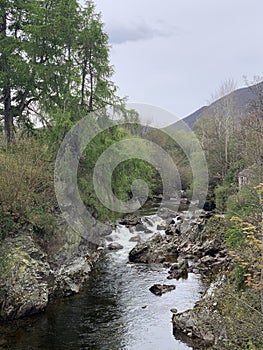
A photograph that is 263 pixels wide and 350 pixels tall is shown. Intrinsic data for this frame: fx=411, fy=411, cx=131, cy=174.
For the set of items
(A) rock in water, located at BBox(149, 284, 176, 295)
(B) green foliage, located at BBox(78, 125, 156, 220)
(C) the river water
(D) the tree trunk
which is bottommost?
(C) the river water

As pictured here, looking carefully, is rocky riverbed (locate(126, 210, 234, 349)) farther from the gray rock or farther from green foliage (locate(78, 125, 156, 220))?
green foliage (locate(78, 125, 156, 220))

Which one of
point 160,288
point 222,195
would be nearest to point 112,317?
point 160,288

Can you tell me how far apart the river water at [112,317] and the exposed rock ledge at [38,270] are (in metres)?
0.50

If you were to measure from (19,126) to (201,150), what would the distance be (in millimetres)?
22279

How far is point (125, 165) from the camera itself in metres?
20.9

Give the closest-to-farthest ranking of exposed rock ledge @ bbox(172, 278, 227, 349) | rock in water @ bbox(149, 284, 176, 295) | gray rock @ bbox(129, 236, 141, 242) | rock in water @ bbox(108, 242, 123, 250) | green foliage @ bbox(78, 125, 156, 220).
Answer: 1. exposed rock ledge @ bbox(172, 278, 227, 349)
2. rock in water @ bbox(149, 284, 176, 295)
3. green foliage @ bbox(78, 125, 156, 220)
4. rock in water @ bbox(108, 242, 123, 250)
5. gray rock @ bbox(129, 236, 141, 242)

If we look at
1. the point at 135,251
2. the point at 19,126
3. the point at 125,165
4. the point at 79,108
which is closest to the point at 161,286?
the point at 135,251

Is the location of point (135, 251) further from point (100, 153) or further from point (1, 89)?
point (1, 89)

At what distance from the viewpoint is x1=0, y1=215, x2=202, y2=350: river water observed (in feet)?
40.3

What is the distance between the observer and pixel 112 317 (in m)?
14.1

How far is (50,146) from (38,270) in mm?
6175

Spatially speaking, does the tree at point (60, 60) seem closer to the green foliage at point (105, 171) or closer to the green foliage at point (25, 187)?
the green foliage at point (105, 171)

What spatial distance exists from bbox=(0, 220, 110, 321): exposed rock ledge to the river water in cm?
50

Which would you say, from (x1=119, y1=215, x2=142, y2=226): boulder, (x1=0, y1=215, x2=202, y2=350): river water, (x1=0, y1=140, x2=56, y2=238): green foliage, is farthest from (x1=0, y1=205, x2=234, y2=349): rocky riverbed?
(x1=119, y1=215, x2=142, y2=226): boulder
